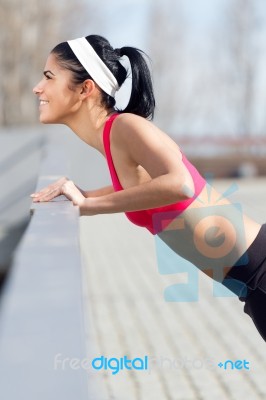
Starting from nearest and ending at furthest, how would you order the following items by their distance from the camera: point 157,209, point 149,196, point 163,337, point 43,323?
point 43,323 → point 149,196 → point 157,209 → point 163,337

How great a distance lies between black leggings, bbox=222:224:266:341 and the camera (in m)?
2.30

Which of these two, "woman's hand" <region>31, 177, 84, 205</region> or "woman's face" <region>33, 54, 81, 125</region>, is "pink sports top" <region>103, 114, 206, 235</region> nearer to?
"woman's face" <region>33, 54, 81, 125</region>

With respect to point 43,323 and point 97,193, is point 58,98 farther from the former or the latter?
point 43,323

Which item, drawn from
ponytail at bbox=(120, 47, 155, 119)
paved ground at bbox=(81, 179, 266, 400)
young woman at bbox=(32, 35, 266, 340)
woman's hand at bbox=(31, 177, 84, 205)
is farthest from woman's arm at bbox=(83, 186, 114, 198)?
paved ground at bbox=(81, 179, 266, 400)

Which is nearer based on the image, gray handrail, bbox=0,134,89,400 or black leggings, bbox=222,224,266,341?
gray handrail, bbox=0,134,89,400

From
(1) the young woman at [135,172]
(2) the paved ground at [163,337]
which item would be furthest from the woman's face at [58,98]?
(2) the paved ground at [163,337]

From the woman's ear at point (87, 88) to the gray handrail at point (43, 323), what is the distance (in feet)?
1.50

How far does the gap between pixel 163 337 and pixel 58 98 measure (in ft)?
11.8

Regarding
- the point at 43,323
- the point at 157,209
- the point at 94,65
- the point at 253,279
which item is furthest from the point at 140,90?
the point at 43,323

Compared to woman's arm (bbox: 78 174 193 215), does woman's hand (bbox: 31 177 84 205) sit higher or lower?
lower

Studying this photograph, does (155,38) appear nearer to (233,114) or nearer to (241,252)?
(233,114)

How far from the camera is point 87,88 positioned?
227 cm

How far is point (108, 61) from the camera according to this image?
2307 mm

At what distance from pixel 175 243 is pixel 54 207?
16.5 inches
